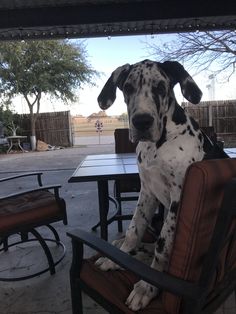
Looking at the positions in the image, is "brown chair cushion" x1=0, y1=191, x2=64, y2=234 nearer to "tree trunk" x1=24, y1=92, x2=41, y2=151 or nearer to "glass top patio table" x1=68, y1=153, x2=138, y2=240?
"glass top patio table" x1=68, y1=153, x2=138, y2=240

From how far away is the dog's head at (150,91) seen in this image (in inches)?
65.9

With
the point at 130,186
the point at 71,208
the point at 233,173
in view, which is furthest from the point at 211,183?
the point at 71,208

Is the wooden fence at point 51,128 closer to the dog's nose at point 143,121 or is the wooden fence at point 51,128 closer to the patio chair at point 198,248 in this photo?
the dog's nose at point 143,121

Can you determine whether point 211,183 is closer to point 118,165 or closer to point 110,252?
point 110,252

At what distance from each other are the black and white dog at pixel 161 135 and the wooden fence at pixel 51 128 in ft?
54.4

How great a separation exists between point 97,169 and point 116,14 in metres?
2.40

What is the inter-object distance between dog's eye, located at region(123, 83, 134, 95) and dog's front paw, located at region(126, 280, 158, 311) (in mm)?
851

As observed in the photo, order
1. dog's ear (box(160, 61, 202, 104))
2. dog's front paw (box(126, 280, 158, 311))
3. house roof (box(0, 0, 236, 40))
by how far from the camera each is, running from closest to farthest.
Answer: dog's front paw (box(126, 280, 158, 311))
dog's ear (box(160, 61, 202, 104))
house roof (box(0, 0, 236, 40))

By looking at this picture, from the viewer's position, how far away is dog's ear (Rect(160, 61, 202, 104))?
70.7 inches

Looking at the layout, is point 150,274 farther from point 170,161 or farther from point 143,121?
point 143,121

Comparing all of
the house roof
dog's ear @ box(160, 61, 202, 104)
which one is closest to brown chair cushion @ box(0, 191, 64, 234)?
dog's ear @ box(160, 61, 202, 104)

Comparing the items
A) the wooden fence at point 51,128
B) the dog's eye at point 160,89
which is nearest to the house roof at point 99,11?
the dog's eye at point 160,89

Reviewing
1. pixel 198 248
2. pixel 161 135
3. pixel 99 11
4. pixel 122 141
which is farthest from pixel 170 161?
pixel 99 11

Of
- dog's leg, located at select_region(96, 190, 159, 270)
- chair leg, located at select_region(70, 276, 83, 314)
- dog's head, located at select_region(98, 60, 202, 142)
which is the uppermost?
dog's head, located at select_region(98, 60, 202, 142)
